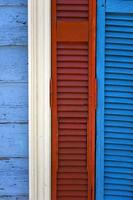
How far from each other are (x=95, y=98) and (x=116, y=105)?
0.25 ft

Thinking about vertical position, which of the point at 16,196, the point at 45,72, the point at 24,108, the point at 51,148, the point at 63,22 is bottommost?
the point at 16,196

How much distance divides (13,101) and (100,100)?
0.95ft

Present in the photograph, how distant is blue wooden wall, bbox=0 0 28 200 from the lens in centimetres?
116

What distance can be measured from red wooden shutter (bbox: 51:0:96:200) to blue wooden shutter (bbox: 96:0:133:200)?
0.03m

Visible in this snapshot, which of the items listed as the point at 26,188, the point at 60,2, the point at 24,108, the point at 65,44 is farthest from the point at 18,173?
the point at 60,2

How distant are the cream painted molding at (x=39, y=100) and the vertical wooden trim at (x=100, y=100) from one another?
6.4 inches

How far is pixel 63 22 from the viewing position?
1.15 meters

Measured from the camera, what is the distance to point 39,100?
45.4 inches

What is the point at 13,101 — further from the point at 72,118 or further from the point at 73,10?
the point at 73,10

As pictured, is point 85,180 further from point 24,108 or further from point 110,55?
point 110,55

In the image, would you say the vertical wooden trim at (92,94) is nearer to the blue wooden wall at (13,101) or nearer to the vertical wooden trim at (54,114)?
the vertical wooden trim at (54,114)

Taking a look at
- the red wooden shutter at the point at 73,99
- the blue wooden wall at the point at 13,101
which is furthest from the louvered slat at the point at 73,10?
the blue wooden wall at the point at 13,101

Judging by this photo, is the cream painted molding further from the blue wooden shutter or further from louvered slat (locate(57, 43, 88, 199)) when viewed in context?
the blue wooden shutter

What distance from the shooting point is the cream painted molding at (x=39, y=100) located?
1.14 m
